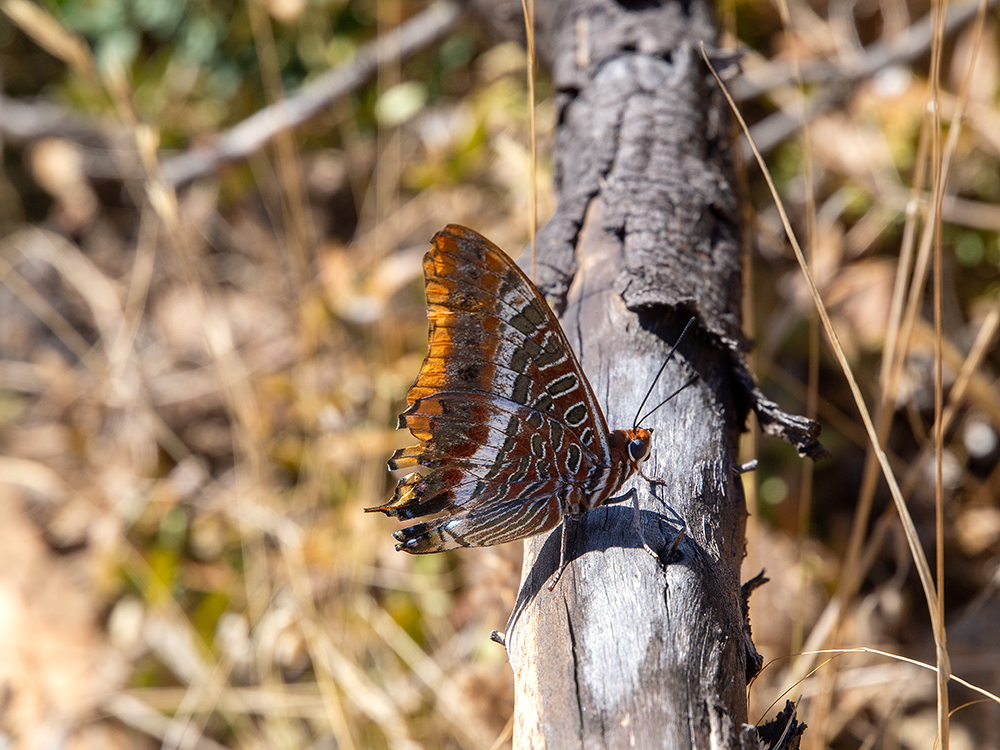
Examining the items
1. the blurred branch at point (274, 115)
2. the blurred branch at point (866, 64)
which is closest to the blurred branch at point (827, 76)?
the blurred branch at point (866, 64)

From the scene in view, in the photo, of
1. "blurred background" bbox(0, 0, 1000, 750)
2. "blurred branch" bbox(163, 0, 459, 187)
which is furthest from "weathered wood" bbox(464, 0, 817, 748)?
"blurred branch" bbox(163, 0, 459, 187)

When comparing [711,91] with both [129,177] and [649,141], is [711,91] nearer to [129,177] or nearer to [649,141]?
[649,141]

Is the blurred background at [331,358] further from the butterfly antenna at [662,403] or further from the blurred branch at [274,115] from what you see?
the butterfly antenna at [662,403]

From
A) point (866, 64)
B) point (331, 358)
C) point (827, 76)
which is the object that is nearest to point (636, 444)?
point (331, 358)

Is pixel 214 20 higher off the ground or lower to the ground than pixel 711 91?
higher

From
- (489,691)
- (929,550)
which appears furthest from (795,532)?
(489,691)

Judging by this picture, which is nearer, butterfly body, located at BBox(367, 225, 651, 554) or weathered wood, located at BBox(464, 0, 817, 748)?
weathered wood, located at BBox(464, 0, 817, 748)

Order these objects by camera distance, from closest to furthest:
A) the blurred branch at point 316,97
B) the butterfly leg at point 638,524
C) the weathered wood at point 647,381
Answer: the weathered wood at point 647,381, the butterfly leg at point 638,524, the blurred branch at point 316,97

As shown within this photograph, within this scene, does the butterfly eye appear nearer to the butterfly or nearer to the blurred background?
the butterfly
